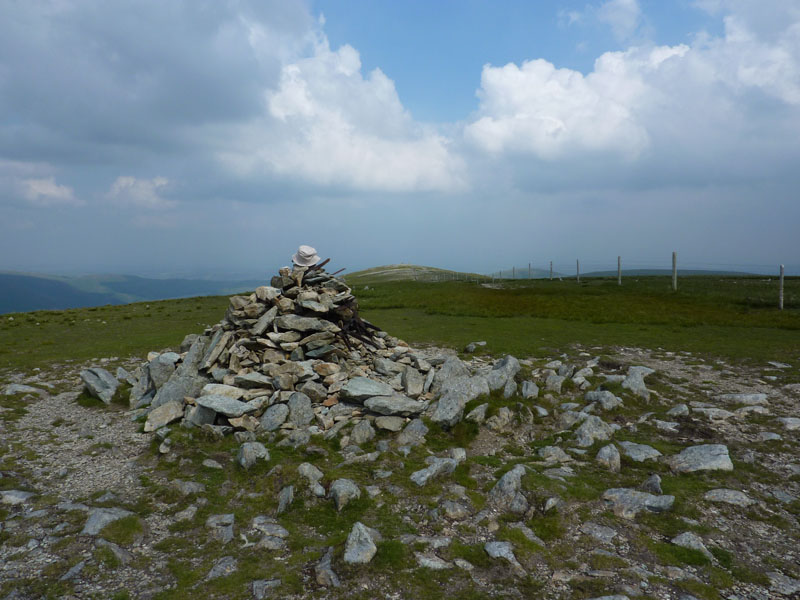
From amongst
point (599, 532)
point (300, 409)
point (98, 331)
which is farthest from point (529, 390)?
point (98, 331)

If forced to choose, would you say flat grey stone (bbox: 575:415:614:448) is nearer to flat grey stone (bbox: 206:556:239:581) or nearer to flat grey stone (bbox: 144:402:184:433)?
flat grey stone (bbox: 206:556:239:581)

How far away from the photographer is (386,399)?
39.6 ft

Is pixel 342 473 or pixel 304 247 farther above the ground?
pixel 304 247

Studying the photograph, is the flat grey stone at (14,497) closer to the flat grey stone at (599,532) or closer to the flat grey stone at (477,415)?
the flat grey stone at (477,415)

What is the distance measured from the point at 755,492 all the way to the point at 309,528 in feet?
28.2

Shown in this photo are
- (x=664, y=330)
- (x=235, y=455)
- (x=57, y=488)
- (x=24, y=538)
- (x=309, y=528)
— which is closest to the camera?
(x=24, y=538)

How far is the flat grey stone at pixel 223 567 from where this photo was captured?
608cm

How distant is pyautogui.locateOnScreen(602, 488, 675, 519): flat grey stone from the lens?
7.32m

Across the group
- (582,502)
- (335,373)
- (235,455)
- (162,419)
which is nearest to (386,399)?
(335,373)

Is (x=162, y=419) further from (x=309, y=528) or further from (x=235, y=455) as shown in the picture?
(x=309, y=528)

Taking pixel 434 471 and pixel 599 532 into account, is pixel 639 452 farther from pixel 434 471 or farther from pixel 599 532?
pixel 434 471

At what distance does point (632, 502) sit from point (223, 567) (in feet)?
23.2

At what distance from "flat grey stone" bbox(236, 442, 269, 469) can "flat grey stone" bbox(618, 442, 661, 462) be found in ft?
28.0

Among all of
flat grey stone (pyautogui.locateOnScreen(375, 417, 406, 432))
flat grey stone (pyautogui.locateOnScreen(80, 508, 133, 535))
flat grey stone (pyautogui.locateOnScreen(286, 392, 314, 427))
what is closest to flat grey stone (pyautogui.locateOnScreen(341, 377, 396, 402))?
flat grey stone (pyautogui.locateOnScreen(375, 417, 406, 432))
